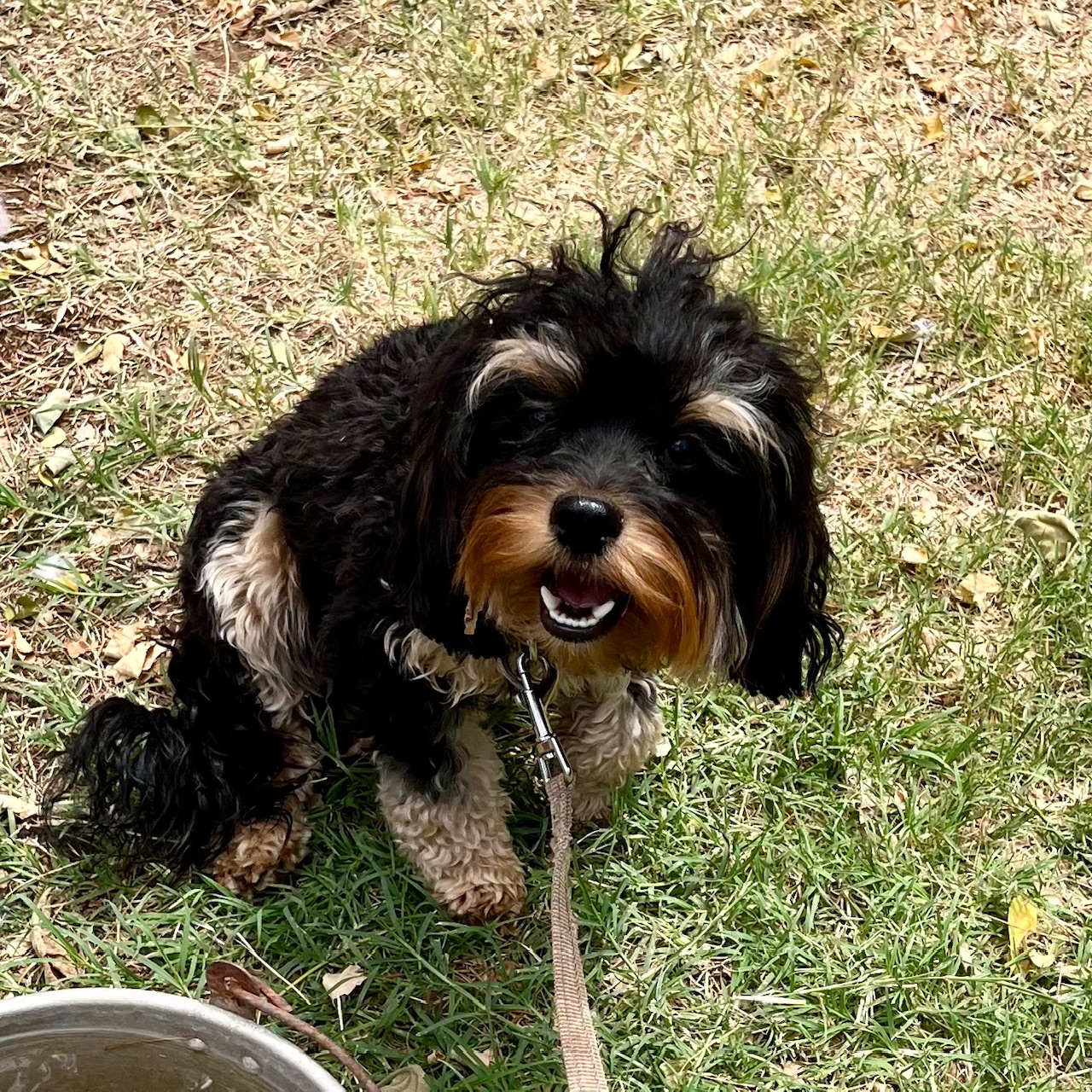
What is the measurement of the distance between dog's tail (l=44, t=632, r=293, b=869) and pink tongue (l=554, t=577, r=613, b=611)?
1211 mm

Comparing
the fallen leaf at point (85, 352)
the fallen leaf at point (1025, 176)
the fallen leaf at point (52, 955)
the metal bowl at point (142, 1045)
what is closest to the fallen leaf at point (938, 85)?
the fallen leaf at point (1025, 176)

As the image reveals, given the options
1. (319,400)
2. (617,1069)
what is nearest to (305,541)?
(319,400)

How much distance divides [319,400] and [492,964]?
1.58 meters

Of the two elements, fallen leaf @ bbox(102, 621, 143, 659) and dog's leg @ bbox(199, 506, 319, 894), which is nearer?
dog's leg @ bbox(199, 506, 319, 894)

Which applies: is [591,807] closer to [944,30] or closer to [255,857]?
[255,857]

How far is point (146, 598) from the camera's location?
4.09 m

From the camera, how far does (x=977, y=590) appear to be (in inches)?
170

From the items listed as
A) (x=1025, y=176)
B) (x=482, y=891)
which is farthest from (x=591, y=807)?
(x=1025, y=176)

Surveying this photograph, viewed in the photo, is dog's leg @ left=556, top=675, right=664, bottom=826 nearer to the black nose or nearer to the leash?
the leash

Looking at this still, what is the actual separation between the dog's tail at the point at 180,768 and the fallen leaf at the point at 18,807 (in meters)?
0.10

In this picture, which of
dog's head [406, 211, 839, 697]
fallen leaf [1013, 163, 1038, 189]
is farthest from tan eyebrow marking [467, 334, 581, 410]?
fallen leaf [1013, 163, 1038, 189]

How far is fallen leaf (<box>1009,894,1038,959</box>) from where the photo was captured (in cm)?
360

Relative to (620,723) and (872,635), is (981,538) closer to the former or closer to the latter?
(872,635)

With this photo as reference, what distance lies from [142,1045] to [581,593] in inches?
48.7
